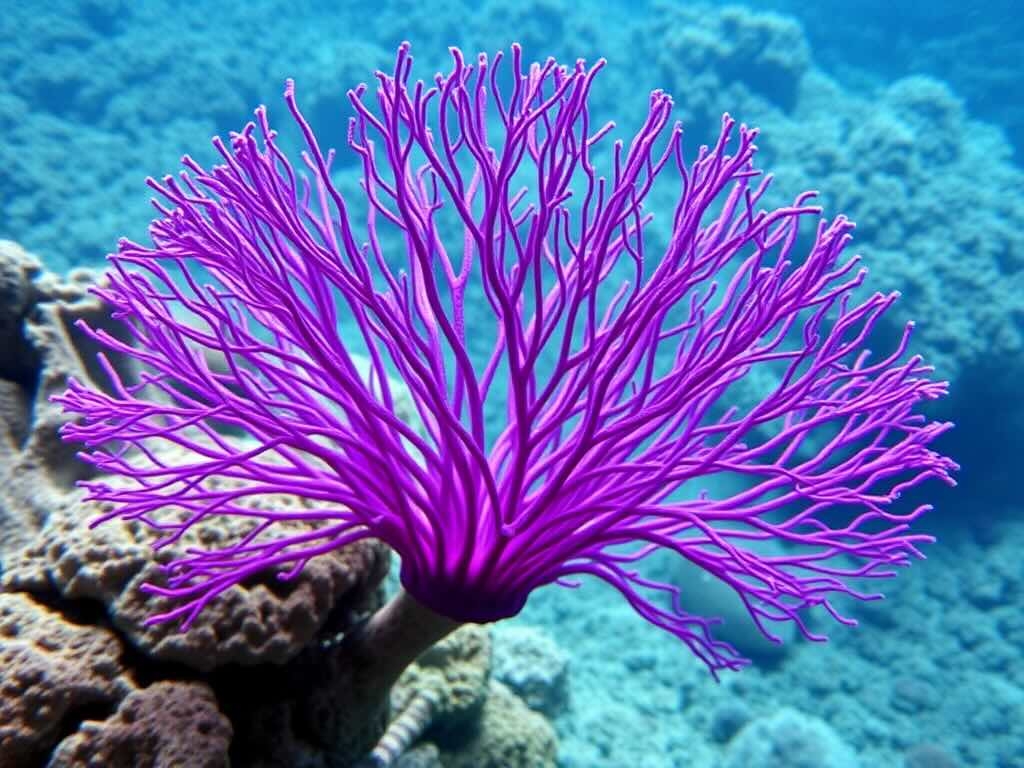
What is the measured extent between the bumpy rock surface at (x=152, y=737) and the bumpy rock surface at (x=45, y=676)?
76mm

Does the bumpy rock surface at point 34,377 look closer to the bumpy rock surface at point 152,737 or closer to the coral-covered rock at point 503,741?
the bumpy rock surface at point 152,737

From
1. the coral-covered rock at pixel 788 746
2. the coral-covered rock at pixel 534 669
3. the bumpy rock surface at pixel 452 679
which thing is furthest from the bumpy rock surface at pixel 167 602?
the coral-covered rock at pixel 788 746

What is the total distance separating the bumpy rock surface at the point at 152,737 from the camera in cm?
190

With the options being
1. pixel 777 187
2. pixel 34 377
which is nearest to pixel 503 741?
pixel 34 377

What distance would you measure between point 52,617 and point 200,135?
613 inches

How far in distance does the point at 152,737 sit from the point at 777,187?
12.3 meters

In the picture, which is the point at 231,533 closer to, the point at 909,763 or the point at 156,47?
the point at 909,763

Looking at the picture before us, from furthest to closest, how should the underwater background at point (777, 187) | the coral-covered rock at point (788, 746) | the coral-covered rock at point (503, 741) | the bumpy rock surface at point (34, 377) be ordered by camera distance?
the underwater background at point (777, 187)
the coral-covered rock at point (788, 746)
the coral-covered rock at point (503, 741)
the bumpy rock surface at point (34, 377)

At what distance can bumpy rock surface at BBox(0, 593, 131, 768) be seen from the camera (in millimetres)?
1930

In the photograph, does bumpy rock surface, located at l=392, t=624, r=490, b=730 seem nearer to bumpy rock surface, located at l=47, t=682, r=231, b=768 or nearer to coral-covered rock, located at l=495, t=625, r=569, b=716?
bumpy rock surface, located at l=47, t=682, r=231, b=768

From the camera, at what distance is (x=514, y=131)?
1598 mm

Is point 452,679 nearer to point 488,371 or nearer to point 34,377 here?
point 488,371

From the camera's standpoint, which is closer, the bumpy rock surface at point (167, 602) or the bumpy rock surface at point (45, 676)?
the bumpy rock surface at point (45, 676)

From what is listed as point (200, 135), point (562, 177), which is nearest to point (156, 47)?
point (200, 135)
